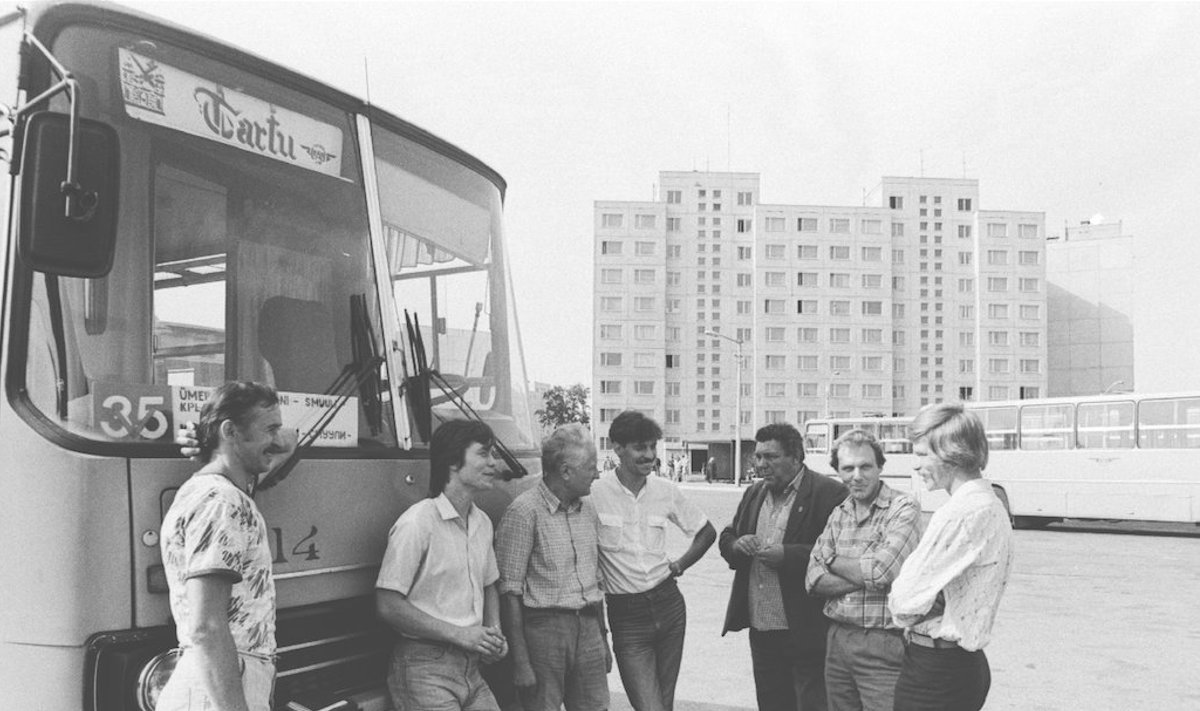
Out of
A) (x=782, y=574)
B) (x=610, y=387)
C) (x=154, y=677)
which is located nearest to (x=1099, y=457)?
(x=782, y=574)

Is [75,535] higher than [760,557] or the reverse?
higher

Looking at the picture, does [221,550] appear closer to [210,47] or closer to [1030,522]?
[210,47]

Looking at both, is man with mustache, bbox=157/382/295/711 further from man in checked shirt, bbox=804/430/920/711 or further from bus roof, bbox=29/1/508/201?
man in checked shirt, bbox=804/430/920/711

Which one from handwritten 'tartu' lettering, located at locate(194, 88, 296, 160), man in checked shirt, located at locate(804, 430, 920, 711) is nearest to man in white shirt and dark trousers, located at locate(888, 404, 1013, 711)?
man in checked shirt, located at locate(804, 430, 920, 711)

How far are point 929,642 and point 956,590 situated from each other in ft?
0.70

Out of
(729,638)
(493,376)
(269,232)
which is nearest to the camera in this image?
(269,232)

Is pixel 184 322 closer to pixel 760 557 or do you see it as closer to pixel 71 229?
pixel 71 229

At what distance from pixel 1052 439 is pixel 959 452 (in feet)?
78.3

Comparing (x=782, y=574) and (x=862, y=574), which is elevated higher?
(x=862, y=574)

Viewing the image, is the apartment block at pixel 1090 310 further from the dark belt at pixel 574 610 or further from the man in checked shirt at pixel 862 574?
the dark belt at pixel 574 610

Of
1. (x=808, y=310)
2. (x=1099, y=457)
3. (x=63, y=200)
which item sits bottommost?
(x=1099, y=457)

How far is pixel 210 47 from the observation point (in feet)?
11.7

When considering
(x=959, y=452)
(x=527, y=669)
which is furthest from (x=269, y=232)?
(x=959, y=452)

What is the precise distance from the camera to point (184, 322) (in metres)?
3.39
